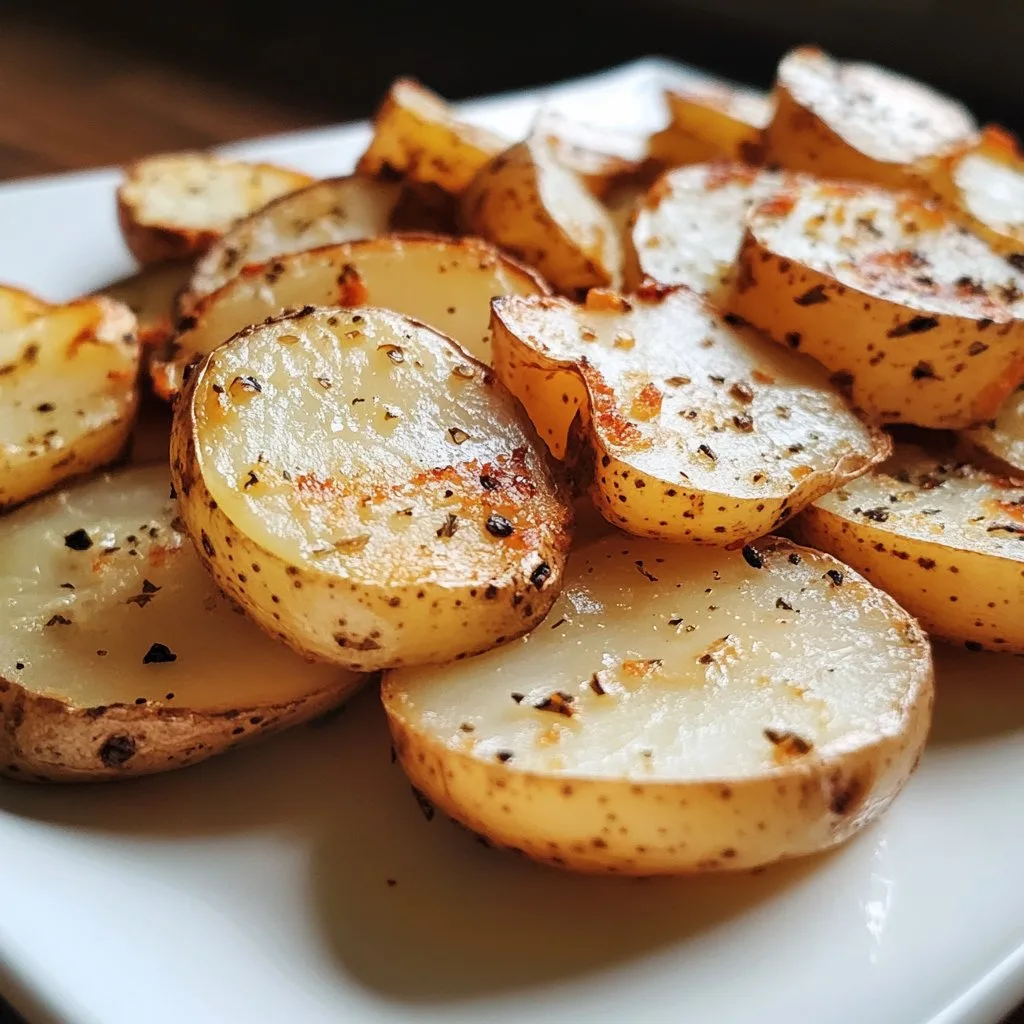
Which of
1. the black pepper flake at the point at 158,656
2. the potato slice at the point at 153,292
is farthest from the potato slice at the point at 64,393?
the black pepper flake at the point at 158,656

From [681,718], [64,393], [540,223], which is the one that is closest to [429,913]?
[681,718]

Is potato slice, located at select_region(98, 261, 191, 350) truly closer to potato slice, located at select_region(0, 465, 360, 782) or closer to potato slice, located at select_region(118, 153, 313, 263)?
potato slice, located at select_region(118, 153, 313, 263)

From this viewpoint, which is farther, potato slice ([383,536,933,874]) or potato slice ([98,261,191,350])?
potato slice ([98,261,191,350])

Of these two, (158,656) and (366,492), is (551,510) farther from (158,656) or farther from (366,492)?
(158,656)

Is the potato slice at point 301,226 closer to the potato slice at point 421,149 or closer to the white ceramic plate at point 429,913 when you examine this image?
the potato slice at point 421,149

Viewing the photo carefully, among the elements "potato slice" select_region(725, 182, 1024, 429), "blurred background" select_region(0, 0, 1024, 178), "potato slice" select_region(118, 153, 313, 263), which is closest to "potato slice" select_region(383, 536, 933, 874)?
"potato slice" select_region(725, 182, 1024, 429)
